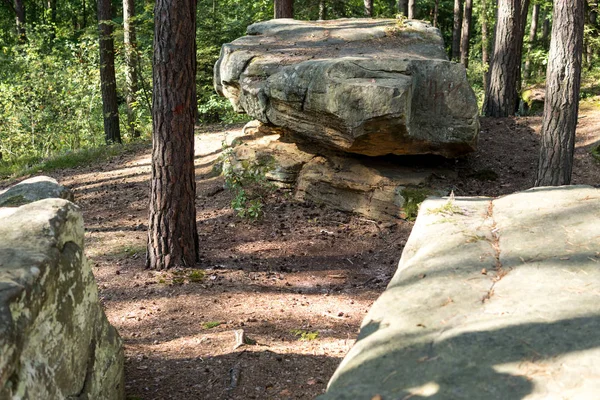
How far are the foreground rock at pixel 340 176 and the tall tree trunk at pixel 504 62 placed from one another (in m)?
3.45

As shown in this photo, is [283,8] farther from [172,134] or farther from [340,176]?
[172,134]

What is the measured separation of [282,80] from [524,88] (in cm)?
1065

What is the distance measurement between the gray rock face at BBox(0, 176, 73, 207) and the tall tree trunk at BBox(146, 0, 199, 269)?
164 cm

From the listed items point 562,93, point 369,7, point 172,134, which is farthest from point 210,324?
point 369,7

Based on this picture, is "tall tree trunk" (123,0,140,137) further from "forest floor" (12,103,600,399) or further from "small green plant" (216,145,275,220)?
"small green plant" (216,145,275,220)

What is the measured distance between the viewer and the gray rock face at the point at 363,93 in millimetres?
8250

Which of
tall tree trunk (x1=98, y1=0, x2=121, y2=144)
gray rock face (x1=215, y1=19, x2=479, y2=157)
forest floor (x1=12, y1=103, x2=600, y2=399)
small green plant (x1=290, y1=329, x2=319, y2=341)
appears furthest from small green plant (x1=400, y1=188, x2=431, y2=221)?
tall tree trunk (x1=98, y1=0, x2=121, y2=144)

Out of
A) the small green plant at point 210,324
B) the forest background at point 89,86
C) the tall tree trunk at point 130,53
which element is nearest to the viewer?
the small green plant at point 210,324

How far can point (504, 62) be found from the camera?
11891 millimetres

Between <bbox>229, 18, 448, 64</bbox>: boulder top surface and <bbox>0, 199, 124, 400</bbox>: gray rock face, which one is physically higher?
<bbox>229, 18, 448, 64</bbox>: boulder top surface

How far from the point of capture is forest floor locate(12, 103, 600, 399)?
4.91 m

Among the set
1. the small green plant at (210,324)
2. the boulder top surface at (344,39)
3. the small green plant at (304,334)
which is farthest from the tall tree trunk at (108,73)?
the small green plant at (304,334)

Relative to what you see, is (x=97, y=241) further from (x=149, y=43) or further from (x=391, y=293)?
(x=149, y=43)

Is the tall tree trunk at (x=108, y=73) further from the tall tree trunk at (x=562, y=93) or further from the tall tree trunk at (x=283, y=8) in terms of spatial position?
the tall tree trunk at (x=562, y=93)
